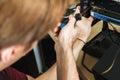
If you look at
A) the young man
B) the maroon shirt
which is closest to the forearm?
the maroon shirt

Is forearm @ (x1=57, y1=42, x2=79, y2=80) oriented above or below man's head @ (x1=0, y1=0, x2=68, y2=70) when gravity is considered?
below

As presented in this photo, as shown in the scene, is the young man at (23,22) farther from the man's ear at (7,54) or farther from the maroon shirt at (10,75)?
the maroon shirt at (10,75)

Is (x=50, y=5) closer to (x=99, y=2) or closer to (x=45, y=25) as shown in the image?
(x=45, y=25)

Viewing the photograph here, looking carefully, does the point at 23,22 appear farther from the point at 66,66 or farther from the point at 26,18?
the point at 66,66

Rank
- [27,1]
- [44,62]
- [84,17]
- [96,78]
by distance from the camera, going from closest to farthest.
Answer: [27,1], [96,78], [84,17], [44,62]

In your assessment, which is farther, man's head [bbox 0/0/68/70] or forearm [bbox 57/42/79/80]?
forearm [bbox 57/42/79/80]

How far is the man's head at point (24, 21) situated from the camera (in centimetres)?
50

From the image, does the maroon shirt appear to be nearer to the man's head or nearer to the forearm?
the forearm

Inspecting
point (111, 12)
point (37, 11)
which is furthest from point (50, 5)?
point (111, 12)

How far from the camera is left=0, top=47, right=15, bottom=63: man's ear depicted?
1.90ft

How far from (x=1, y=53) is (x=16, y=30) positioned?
89mm

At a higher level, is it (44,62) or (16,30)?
(16,30)

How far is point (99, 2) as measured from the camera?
1065 mm

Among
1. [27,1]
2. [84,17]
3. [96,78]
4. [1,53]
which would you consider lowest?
[96,78]
